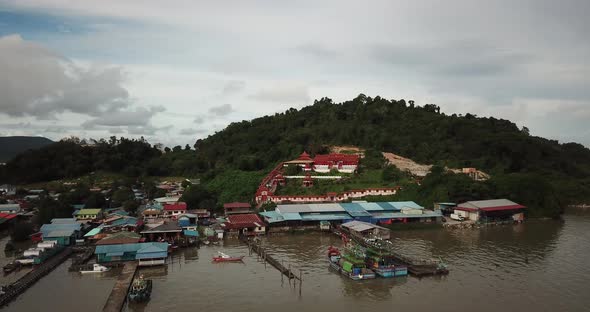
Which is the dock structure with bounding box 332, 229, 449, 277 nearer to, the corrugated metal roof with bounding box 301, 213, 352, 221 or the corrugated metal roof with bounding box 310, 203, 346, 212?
the corrugated metal roof with bounding box 301, 213, 352, 221

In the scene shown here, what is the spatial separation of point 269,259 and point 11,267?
591 inches

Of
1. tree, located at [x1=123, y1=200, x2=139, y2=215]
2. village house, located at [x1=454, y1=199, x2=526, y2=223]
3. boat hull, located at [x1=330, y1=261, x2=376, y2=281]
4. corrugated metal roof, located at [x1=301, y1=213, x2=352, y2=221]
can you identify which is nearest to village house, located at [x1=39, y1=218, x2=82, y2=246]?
tree, located at [x1=123, y1=200, x2=139, y2=215]

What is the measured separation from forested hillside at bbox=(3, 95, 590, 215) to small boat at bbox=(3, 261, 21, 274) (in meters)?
20.5

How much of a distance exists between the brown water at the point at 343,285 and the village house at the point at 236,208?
794cm

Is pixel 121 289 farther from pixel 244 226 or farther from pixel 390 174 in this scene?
pixel 390 174

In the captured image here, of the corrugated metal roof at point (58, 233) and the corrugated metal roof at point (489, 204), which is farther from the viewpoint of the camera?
the corrugated metal roof at point (489, 204)

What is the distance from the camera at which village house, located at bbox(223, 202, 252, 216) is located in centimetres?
3975

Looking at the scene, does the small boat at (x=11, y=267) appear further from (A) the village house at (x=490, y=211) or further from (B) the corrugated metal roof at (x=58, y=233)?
(A) the village house at (x=490, y=211)

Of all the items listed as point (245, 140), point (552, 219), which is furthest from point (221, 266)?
point (245, 140)

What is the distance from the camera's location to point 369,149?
5838cm

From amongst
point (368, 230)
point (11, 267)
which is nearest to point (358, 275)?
point (368, 230)

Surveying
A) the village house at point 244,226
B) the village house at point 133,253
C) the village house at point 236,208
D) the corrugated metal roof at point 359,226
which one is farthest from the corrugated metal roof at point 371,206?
the village house at point 133,253

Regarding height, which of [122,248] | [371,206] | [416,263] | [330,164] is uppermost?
[330,164]

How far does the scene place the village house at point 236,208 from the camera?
39750 mm
